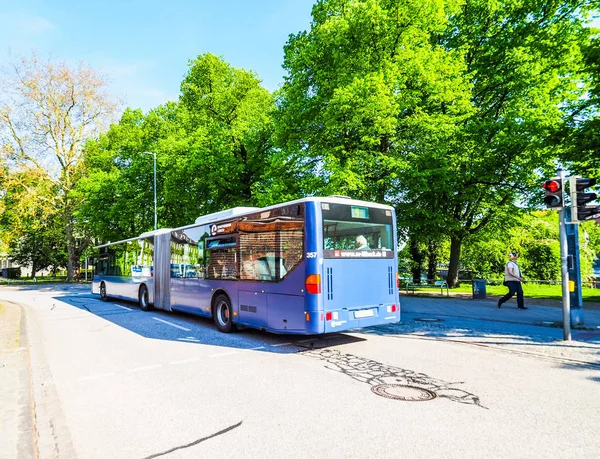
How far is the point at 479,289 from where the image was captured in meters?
16.9

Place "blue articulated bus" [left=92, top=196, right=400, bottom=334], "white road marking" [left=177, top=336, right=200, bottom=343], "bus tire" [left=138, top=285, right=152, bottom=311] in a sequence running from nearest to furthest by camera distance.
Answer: "blue articulated bus" [left=92, top=196, right=400, bottom=334] → "white road marking" [left=177, top=336, right=200, bottom=343] → "bus tire" [left=138, top=285, right=152, bottom=311]

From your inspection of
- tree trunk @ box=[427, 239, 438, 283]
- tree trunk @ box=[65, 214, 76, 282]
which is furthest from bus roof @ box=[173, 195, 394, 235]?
tree trunk @ box=[65, 214, 76, 282]

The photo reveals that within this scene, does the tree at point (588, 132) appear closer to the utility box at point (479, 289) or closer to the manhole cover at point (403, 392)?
the utility box at point (479, 289)

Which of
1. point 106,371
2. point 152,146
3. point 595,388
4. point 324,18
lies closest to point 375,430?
point 595,388

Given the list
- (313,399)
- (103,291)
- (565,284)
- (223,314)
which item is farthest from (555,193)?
(103,291)

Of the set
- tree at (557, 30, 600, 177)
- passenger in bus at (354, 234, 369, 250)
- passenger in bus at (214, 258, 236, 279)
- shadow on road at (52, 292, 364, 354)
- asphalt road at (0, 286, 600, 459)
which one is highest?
tree at (557, 30, 600, 177)

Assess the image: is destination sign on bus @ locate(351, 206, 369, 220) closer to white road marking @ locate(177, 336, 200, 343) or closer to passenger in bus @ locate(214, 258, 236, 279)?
passenger in bus @ locate(214, 258, 236, 279)

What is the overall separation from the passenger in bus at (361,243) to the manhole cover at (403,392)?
3314mm

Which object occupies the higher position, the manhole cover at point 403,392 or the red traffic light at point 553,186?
the red traffic light at point 553,186

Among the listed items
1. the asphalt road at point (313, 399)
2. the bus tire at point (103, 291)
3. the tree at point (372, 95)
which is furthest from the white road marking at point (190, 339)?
the bus tire at point (103, 291)

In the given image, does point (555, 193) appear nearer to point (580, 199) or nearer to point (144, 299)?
point (580, 199)

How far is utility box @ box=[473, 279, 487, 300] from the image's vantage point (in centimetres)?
1688

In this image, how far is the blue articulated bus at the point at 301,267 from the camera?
26.0 ft

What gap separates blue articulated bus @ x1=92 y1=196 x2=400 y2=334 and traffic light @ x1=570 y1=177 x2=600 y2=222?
356 cm
